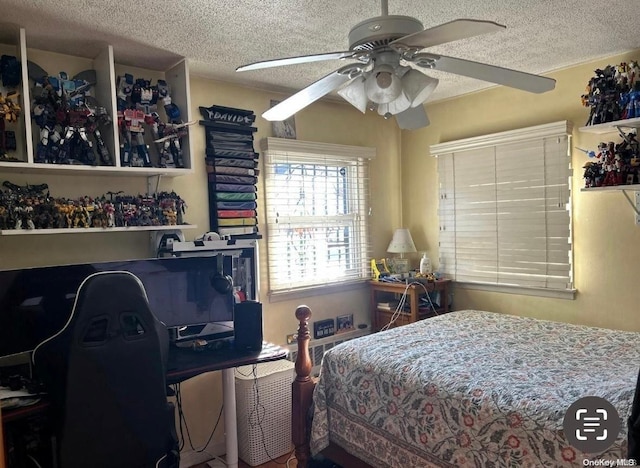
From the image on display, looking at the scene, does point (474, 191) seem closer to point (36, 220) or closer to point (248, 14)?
point (248, 14)

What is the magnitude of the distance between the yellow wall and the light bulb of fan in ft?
6.43

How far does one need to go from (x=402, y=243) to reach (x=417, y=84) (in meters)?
2.25

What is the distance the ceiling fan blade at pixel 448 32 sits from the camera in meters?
1.36

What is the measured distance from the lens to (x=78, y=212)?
2.34 m

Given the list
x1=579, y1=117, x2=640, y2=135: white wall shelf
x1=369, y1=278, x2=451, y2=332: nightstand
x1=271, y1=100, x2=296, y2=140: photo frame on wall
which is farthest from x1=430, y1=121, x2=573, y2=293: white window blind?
x1=271, y1=100, x2=296, y2=140: photo frame on wall

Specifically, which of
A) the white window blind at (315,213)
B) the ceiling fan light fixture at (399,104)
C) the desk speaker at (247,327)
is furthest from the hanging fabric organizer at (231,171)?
the ceiling fan light fixture at (399,104)

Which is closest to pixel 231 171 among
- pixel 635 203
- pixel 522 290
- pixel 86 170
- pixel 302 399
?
pixel 86 170

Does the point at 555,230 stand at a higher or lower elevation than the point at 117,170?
lower

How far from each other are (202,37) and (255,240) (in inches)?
47.3

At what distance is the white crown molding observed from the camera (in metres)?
3.07

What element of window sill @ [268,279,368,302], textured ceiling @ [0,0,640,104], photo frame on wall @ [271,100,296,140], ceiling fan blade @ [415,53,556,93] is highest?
textured ceiling @ [0,0,640,104]

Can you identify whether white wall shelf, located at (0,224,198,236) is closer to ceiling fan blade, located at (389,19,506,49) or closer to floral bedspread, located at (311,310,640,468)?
floral bedspread, located at (311,310,640,468)

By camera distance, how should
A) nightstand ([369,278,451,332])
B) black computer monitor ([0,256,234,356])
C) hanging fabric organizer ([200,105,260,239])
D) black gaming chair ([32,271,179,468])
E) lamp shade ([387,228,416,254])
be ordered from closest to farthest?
black gaming chair ([32,271,179,468]) → black computer monitor ([0,256,234,356]) → hanging fabric organizer ([200,105,260,239]) → nightstand ([369,278,451,332]) → lamp shade ([387,228,416,254])

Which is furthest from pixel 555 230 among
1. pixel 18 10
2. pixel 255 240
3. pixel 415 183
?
pixel 18 10
